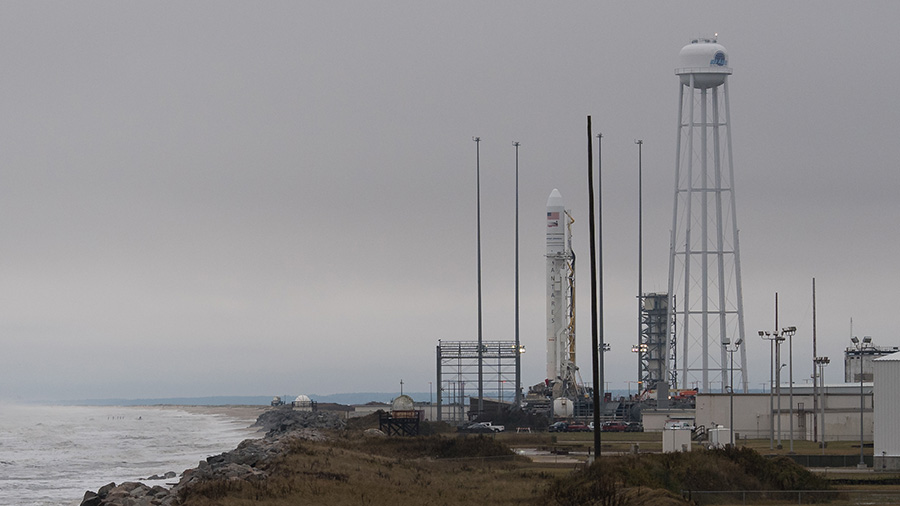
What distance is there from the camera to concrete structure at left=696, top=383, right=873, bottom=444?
71938mm

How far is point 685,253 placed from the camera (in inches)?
3575

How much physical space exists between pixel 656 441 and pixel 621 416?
30.4 meters

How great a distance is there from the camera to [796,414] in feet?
242

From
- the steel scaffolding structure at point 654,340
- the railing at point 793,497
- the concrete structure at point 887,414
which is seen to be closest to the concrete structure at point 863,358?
the steel scaffolding structure at point 654,340

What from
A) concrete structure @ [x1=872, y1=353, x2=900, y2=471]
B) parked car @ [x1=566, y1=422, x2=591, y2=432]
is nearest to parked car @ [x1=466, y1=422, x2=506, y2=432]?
parked car @ [x1=566, y1=422, x2=591, y2=432]

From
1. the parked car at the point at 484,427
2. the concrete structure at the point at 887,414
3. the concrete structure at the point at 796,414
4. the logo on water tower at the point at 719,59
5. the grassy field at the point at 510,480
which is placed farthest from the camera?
the logo on water tower at the point at 719,59

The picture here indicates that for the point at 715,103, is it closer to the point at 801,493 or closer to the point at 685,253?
the point at 685,253

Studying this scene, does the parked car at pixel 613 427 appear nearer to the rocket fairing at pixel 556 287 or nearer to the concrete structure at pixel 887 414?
the rocket fairing at pixel 556 287

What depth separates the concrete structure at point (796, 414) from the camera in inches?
2832

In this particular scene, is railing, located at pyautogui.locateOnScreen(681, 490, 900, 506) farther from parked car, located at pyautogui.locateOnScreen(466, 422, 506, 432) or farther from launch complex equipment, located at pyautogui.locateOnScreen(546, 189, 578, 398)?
launch complex equipment, located at pyautogui.locateOnScreen(546, 189, 578, 398)

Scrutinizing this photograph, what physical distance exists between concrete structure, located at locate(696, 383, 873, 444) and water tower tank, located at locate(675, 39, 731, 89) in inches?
985

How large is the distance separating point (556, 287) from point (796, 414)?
32.6 meters

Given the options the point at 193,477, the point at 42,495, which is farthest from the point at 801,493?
the point at 42,495

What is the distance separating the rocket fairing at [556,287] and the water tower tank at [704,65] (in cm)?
1532
